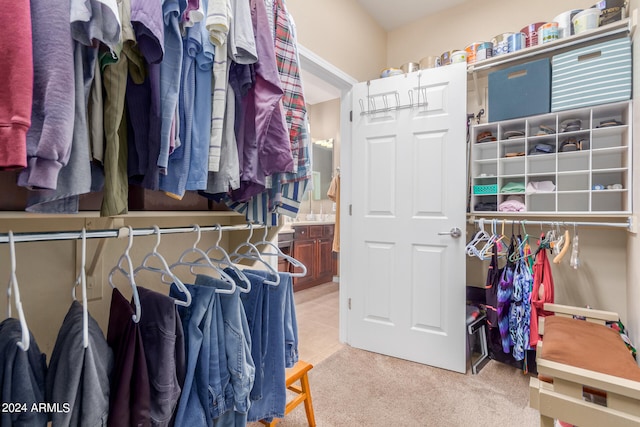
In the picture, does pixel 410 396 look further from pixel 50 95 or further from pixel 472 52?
pixel 472 52

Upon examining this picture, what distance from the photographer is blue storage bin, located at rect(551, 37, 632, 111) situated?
1.73m

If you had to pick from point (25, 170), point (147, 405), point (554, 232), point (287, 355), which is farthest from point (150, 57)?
point (554, 232)

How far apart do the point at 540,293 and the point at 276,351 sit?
1.66m

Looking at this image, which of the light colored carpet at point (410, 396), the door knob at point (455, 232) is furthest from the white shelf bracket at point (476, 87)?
the light colored carpet at point (410, 396)

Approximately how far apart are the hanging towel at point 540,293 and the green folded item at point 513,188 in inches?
16.0

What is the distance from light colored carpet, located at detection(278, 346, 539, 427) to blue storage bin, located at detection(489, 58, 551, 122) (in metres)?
1.67

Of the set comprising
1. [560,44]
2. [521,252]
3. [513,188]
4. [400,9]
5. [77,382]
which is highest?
→ [400,9]

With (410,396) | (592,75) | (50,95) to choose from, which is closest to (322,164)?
(592,75)

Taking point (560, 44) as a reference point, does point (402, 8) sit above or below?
above

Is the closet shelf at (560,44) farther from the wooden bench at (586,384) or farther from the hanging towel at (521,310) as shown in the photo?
the wooden bench at (586,384)

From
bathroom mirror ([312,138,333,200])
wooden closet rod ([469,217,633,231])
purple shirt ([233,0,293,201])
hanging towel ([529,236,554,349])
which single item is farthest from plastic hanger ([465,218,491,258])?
bathroom mirror ([312,138,333,200])

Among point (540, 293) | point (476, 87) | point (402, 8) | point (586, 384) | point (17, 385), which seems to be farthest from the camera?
point (402, 8)

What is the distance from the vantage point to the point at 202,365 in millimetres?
901

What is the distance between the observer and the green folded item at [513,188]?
83.0 inches
